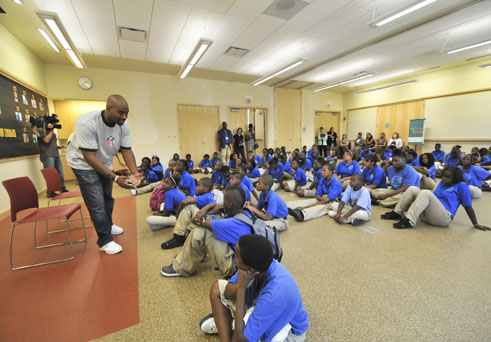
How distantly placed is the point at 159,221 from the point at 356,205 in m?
2.65

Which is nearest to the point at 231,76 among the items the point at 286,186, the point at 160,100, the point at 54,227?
the point at 160,100

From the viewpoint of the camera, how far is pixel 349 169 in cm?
438

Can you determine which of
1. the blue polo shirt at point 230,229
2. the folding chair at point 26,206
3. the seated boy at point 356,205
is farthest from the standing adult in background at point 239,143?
the blue polo shirt at point 230,229

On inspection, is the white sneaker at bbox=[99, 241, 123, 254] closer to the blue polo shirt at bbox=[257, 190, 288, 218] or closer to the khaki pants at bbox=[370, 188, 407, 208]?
the blue polo shirt at bbox=[257, 190, 288, 218]

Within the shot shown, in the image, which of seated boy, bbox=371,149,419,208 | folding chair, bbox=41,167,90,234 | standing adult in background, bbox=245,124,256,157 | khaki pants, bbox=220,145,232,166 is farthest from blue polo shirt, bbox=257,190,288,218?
standing adult in background, bbox=245,124,256,157

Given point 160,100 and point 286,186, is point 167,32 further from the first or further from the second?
point 286,186

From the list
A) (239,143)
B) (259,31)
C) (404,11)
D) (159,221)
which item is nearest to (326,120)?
(239,143)

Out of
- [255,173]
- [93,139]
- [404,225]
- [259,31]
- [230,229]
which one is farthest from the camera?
[255,173]

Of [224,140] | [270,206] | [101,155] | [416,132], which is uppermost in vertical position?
[416,132]

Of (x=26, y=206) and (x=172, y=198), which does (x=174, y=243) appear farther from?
(x=26, y=206)

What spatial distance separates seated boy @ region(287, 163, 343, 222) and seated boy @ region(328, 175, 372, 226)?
0.31 metres

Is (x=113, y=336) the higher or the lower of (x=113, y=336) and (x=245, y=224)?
the lower

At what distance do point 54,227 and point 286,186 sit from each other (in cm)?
410

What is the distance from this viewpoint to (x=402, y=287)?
1666 mm
